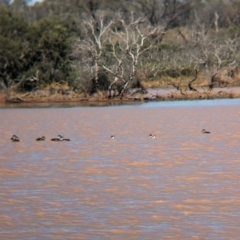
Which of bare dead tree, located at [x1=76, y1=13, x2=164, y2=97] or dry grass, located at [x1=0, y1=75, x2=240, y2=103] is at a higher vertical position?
bare dead tree, located at [x1=76, y1=13, x2=164, y2=97]

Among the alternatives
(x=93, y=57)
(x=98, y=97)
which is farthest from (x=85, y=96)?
(x=93, y=57)

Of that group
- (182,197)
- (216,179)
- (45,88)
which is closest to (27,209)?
(182,197)

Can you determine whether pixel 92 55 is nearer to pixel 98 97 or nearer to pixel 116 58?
pixel 116 58

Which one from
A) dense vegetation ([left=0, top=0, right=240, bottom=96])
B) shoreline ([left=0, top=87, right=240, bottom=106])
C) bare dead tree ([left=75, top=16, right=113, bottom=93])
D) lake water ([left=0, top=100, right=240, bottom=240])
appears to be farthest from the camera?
dense vegetation ([left=0, top=0, right=240, bottom=96])

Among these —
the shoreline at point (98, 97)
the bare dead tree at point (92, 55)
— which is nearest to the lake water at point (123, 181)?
the shoreline at point (98, 97)

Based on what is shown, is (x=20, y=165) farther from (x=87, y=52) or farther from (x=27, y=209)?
(x=87, y=52)

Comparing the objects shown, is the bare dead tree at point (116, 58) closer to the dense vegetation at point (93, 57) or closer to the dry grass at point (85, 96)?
the dense vegetation at point (93, 57)

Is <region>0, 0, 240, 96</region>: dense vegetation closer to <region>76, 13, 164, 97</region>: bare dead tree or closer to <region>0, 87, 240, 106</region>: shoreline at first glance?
<region>76, 13, 164, 97</region>: bare dead tree

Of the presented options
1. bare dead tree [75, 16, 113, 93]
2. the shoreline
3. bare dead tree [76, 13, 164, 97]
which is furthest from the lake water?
bare dead tree [75, 16, 113, 93]

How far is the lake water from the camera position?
950cm

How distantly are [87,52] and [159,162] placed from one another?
20.7m

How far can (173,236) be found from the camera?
353 inches

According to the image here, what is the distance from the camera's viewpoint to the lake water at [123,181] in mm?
9500

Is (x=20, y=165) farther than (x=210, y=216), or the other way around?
(x=20, y=165)
